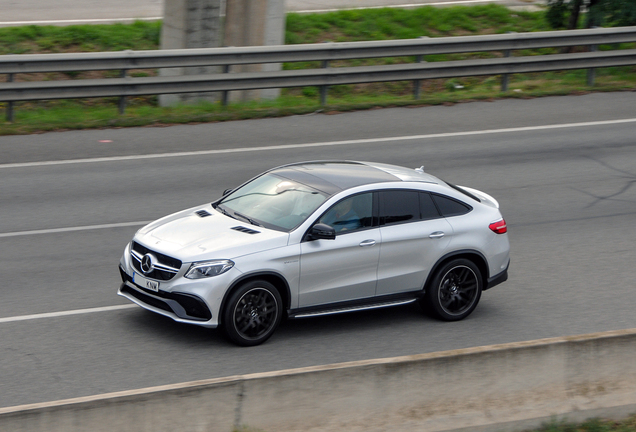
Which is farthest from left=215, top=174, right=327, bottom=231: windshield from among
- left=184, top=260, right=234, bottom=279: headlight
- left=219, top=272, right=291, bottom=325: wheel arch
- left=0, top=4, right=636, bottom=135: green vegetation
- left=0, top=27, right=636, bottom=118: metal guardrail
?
left=0, top=27, right=636, bottom=118: metal guardrail

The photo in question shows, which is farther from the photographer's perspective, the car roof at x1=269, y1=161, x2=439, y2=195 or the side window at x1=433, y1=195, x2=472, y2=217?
the side window at x1=433, y1=195, x2=472, y2=217

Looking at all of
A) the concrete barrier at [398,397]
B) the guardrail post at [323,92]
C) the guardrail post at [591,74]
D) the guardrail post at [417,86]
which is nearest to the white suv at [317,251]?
the concrete barrier at [398,397]

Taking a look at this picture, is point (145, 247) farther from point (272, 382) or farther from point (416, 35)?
point (416, 35)

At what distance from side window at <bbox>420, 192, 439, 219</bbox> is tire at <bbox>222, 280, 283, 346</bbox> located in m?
1.86

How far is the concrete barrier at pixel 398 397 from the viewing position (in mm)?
5660

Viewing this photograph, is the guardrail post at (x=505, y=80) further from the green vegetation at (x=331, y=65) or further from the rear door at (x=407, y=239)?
the rear door at (x=407, y=239)

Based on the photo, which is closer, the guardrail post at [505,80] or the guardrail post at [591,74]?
the guardrail post at [505,80]

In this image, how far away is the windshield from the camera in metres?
8.20

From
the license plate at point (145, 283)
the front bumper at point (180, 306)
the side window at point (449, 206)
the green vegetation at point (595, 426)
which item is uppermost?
the side window at point (449, 206)

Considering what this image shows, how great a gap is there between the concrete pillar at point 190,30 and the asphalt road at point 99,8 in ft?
17.0

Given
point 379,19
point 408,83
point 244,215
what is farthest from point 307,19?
point 244,215

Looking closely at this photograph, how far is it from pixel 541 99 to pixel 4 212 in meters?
11.6

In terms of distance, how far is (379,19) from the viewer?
77.3ft

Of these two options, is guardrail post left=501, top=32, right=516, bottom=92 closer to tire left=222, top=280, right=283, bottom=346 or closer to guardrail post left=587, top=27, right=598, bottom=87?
guardrail post left=587, top=27, right=598, bottom=87
